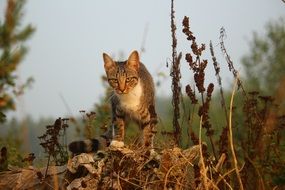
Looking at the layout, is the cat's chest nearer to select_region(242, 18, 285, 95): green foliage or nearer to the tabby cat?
the tabby cat

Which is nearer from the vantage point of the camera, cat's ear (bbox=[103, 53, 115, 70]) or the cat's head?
the cat's head

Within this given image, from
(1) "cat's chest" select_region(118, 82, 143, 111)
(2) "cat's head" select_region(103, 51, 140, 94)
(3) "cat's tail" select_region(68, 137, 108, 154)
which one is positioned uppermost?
(2) "cat's head" select_region(103, 51, 140, 94)

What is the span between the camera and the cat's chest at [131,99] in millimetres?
6312

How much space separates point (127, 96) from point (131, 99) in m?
0.08

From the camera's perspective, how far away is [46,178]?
15.2 feet

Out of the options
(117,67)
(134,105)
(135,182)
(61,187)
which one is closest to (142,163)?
(135,182)

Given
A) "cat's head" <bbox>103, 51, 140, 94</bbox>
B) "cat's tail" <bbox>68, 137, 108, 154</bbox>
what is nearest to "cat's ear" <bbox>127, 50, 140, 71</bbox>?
"cat's head" <bbox>103, 51, 140, 94</bbox>

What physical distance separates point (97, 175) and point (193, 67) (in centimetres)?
143

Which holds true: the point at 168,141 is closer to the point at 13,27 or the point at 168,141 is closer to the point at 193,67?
the point at 193,67

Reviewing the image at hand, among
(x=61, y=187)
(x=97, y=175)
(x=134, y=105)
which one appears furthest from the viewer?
(x=134, y=105)

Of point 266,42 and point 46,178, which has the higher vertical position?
point 266,42

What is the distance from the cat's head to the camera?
6398 millimetres

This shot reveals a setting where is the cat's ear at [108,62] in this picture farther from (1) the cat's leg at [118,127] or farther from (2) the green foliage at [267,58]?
(2) the green foliage at [267,58]

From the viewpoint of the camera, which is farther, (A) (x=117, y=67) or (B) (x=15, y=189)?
(A) (x=117, y=67)
